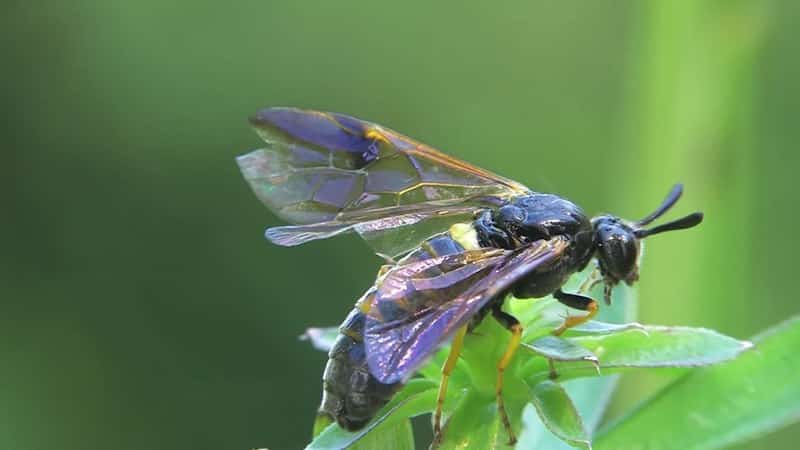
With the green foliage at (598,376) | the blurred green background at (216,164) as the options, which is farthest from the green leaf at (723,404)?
the blurred green background at (216,164)

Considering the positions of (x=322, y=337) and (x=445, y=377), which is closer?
(x=445, y=377)

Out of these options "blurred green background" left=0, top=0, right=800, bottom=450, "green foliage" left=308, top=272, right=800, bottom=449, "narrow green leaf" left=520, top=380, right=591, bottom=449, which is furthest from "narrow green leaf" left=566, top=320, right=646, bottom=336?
"blurred green background" left=0, top=0, right=800, bottom=450

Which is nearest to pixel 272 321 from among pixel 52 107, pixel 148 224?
pixel 148 224

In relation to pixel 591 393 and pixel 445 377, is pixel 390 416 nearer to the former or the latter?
pixel 445 377

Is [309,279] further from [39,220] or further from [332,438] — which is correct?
[332,438]

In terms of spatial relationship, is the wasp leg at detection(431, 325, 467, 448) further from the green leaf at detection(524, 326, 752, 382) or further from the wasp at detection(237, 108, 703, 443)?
the green leaf at detection(524, 326, 752, 382)

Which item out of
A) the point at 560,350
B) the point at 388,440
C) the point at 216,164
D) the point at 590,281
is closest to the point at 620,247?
the point at 590,281

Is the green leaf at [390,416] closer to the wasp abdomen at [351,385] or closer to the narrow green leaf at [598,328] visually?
the wasp abdomen at [351,385]
